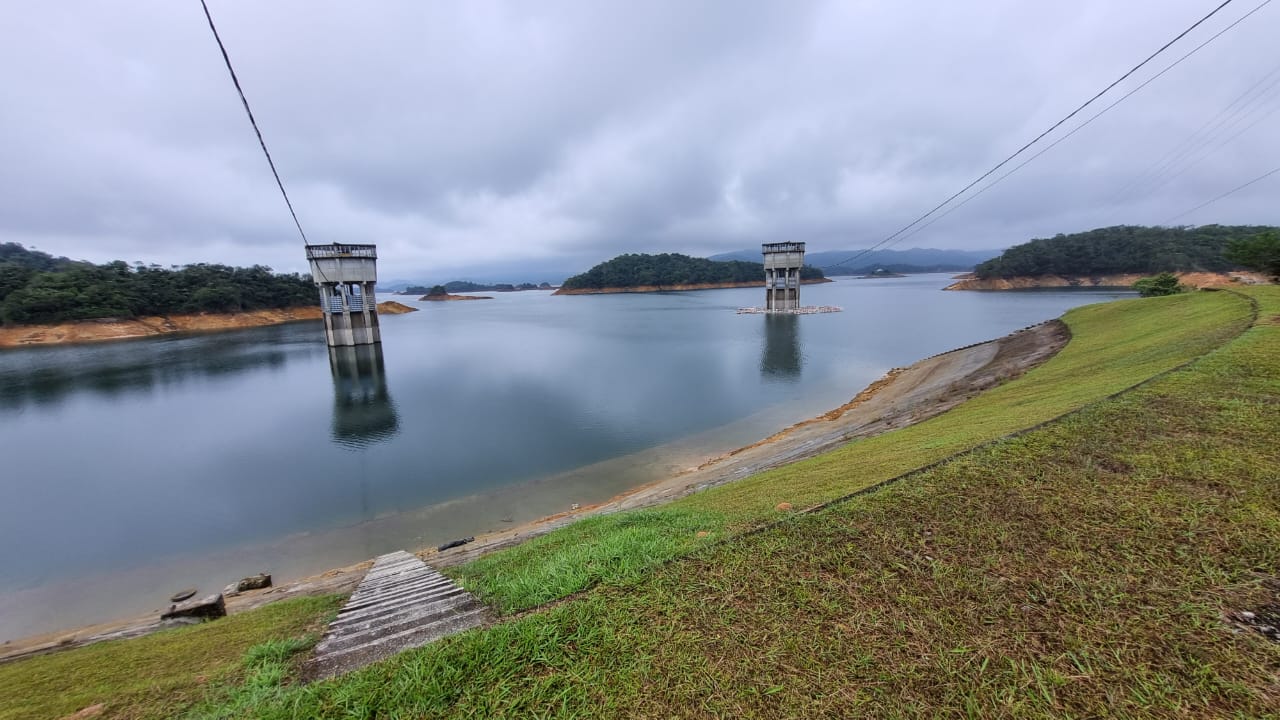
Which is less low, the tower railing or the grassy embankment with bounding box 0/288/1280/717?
the tower railing

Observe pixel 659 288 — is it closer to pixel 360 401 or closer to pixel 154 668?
pixel 360 401

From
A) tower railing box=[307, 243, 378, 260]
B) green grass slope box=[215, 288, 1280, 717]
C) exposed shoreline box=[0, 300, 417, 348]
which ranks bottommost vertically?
green grass slope box=[215, 288, 1280, 717]

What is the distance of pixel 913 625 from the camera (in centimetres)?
259

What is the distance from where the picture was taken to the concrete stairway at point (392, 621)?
2.92 meters

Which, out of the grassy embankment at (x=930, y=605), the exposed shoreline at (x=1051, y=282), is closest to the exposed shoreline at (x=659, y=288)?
the exposed shoreline at (x=1051, y=282)

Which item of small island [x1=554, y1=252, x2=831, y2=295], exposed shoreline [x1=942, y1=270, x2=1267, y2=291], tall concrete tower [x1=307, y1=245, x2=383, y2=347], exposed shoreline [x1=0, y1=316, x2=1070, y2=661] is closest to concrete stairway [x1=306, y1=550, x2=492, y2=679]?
exposed shoreline [x1=0, y1=316, x2=1070, y2=661]

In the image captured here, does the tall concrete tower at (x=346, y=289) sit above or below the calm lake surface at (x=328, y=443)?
above

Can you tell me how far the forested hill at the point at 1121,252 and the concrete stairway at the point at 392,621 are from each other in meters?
95.2

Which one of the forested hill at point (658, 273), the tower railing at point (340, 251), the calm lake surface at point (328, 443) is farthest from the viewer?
the forested hill at point (658, 273)

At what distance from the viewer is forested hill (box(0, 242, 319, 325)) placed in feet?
151

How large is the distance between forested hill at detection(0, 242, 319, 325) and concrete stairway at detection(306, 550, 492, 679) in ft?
227

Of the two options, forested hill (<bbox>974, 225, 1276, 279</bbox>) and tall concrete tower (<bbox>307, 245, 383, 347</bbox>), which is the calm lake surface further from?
forested hill (<bbox>974, 225, 1276, 279</bbox>)

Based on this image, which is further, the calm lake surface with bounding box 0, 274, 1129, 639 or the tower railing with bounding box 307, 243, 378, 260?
the tower railing with bounding box 307, 243, 378, 260

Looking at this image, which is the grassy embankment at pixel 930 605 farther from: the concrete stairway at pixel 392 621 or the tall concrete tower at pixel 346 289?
the tall concrete tower at pixel 346 289
